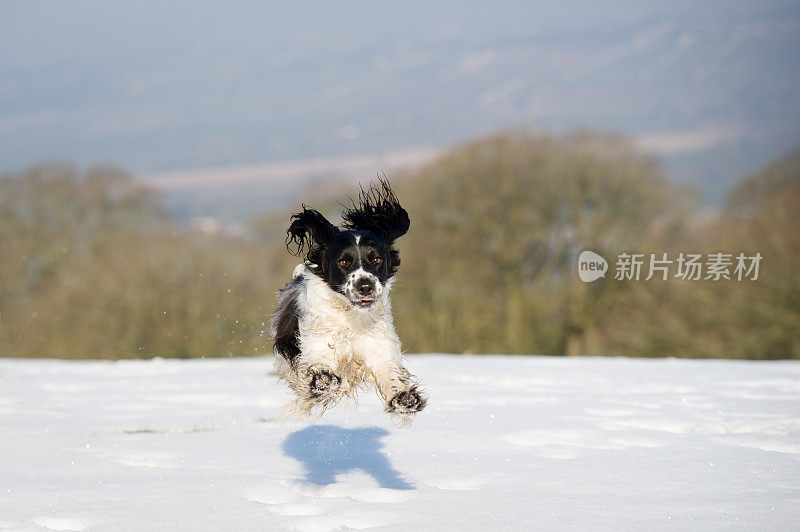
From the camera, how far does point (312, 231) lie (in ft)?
17.4

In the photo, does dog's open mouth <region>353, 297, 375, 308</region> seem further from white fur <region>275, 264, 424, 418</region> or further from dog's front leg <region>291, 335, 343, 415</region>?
dog's front leg <region>291, 335, 343, 415</region>

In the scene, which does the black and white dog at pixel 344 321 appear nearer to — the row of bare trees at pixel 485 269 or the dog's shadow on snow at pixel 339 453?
the dog's shadow on snow at pixel 339 453

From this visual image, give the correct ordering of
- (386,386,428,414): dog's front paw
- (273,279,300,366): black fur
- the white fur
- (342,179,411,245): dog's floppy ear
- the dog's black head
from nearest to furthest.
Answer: (386,386,428,414): dog's front paw < the white fur < the dog's black head < (273,279,300,366): black fur < (342,179,411,245): dog's floppy ear

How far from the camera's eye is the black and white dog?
15.0 ft

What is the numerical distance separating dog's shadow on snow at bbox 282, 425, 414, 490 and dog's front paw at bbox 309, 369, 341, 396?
2.15 ft

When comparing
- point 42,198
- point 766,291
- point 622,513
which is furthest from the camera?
point 42,198

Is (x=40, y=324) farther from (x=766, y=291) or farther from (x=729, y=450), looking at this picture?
(x=729, y=450)

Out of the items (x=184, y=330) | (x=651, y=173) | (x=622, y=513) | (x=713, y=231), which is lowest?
(x=622, y=513)

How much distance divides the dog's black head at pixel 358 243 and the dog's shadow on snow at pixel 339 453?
3.57 feet

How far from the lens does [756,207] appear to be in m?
25.9

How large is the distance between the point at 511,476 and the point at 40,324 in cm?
2501

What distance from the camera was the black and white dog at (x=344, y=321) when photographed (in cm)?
457

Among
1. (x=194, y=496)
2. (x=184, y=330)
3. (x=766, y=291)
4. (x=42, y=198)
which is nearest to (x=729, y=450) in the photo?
(x=194, y=496)

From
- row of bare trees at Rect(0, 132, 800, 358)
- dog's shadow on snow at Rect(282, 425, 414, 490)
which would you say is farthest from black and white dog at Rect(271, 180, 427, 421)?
row of bare trees at Rect(0, 132, 800, 358)
